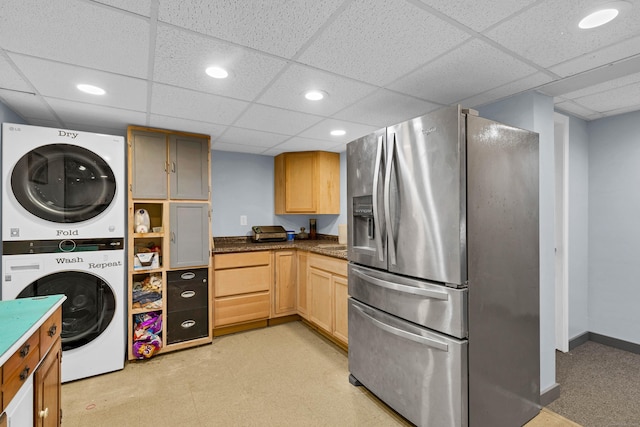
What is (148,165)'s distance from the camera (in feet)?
9.42

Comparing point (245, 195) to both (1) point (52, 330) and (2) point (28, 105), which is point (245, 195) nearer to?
(2) point (28, 105)

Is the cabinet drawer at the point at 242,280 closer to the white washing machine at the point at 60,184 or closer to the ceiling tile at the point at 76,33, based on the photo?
the white washing machine at the point at 60,184

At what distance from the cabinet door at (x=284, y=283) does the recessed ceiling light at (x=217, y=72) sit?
7.32 ft

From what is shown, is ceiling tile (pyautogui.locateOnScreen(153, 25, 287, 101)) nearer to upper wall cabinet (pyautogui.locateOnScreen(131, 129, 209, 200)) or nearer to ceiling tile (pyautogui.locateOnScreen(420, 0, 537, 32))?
ceiling tile (pyautogui.locateOnScreen(420, 0, 537, 32))

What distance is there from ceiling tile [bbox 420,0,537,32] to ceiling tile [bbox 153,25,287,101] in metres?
0.84

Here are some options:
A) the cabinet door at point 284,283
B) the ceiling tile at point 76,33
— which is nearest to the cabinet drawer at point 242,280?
the cabinet door at point 284,283

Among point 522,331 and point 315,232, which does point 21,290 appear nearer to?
point 315,232

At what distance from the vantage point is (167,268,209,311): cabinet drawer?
2.96m

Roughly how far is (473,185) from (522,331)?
3.35ft

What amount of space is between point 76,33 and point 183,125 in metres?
1.43

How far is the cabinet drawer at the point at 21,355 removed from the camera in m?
1.00

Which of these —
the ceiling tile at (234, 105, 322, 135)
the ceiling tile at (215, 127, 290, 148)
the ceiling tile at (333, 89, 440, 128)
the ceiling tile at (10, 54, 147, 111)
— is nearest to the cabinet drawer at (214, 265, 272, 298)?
the ceiling tile at (215, 127, 290, 148)

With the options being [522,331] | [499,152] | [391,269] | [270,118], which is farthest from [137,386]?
[499,152]

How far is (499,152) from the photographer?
5.72 feet
